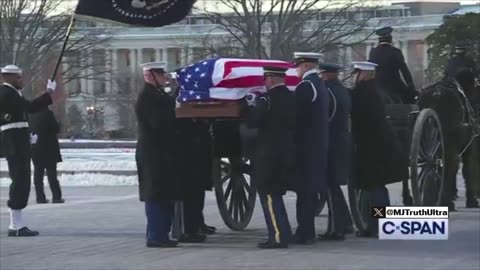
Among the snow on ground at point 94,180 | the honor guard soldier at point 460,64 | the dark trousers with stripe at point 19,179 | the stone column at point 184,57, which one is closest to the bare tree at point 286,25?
the stone column at point 184,57

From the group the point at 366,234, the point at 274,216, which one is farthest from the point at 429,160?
the point at 274,216

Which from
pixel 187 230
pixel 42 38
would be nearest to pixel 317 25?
pixel 42 38

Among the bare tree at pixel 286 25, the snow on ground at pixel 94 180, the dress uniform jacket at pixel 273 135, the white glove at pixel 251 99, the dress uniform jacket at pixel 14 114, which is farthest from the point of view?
the bare tree at pixel 286 25

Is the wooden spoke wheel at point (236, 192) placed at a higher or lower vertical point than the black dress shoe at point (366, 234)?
higher

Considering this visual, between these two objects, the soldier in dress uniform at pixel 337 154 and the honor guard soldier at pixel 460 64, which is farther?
the honor guard soldier at pixel 460 64

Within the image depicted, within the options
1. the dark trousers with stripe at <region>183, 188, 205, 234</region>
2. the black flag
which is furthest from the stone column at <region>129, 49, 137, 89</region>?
the dark trousers with stripe at <region>183, 188, 205, 234</region>

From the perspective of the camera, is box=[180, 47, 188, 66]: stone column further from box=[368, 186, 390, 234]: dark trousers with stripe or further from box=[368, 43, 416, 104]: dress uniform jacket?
box=[368, 186, 390, 234]: dark trousers with stripe

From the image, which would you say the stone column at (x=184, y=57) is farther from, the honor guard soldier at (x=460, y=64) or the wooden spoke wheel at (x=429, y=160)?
the wooden spoke wheel at (x=429, y=160)

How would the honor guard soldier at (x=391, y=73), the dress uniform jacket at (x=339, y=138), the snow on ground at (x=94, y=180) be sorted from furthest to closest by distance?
the snow on ground at (x=94, y=180)
the honor guard soldier at (x=391, y=73)
the dress uniform jacket at (x=339, y=138)

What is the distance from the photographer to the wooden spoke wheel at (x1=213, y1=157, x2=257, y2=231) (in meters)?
12.7

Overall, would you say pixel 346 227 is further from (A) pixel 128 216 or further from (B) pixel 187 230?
(A) pixel 128 216

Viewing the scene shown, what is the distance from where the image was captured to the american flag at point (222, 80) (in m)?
11.3

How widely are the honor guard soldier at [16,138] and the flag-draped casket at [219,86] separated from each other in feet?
6.64

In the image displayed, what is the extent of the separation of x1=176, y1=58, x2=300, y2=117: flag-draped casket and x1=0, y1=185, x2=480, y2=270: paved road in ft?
4.65
